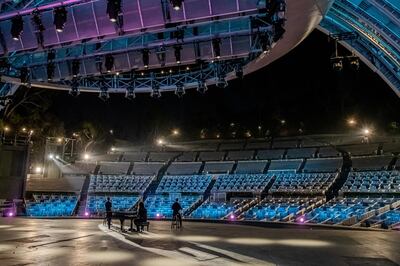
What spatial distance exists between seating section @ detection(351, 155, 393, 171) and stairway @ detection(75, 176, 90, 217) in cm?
2452

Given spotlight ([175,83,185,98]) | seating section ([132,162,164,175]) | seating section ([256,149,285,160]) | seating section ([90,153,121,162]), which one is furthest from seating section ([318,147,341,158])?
spotlight ([175,83,185,98])

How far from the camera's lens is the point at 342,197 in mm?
29203

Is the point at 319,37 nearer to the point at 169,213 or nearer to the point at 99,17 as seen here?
the point at 169,213

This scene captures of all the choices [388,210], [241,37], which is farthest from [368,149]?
[241,37]

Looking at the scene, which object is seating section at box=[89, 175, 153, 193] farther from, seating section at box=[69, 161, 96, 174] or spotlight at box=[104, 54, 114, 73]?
spotlight at box=[104, 54, 114, 73]

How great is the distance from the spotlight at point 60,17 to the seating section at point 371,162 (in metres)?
29.2

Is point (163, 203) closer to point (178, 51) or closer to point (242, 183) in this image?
point (242, 183)

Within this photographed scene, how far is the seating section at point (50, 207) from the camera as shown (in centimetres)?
3073

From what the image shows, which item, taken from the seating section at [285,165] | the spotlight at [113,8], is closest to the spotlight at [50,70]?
the spotlight at [113,8]

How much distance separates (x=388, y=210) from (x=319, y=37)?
22.7 m

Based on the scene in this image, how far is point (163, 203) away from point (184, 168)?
38.4 ft

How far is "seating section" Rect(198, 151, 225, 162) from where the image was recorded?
47.4m

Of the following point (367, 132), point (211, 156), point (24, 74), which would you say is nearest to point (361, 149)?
point (367, 132)

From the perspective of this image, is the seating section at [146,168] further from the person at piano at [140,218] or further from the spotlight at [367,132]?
the person at piano at [140,218]
